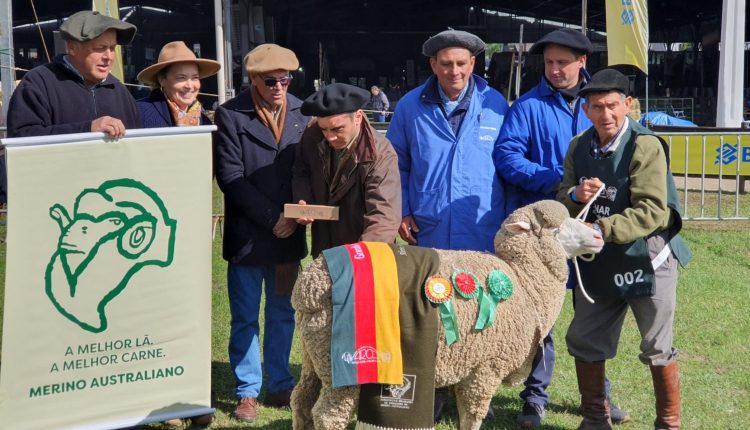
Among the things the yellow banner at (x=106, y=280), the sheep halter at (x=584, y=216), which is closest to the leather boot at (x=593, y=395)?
the sheep halter at (x=584, y=216)

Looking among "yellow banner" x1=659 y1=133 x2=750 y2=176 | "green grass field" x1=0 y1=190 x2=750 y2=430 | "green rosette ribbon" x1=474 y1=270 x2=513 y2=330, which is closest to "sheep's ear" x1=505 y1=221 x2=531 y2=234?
"green rosette ribbon" x1=474 y1=270 x2=513 y2=330

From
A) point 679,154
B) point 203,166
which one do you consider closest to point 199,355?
point 203,166

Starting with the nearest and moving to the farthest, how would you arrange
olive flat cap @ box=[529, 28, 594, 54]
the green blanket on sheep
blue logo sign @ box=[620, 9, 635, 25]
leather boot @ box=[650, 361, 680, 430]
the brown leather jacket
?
the green blanket on sheep, the brown leather jacket, leather boot @ box=[650, 361, 680, 430], olive flat cap @ box=[529, 28, 594, 54], blue logo sign @ box=[620, 9, 635, 25]

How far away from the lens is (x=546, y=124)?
4215mm

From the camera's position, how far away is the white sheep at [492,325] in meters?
3.35

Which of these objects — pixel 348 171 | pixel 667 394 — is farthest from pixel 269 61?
pixel 667 394

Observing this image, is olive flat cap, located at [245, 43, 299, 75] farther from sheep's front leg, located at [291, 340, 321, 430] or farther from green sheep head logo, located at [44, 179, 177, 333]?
sheep's front leg, located at [291, 340, 321, 430]

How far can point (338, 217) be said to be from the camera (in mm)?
3902

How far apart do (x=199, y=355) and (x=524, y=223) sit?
69.0 inches

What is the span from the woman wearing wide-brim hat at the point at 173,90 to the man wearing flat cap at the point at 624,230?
2.03 meters

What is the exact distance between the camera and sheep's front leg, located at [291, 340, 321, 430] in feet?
12.0

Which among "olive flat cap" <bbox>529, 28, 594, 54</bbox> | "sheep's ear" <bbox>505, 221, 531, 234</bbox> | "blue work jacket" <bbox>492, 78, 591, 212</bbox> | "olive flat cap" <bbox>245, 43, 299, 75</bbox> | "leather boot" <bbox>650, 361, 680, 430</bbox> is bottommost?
"leather boot" <bbox>650, 361, 680, 430</bbox>

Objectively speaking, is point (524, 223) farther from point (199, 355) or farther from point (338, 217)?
point (199, 355)

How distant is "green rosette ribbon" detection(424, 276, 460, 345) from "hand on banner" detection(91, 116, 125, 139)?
5.02ft
